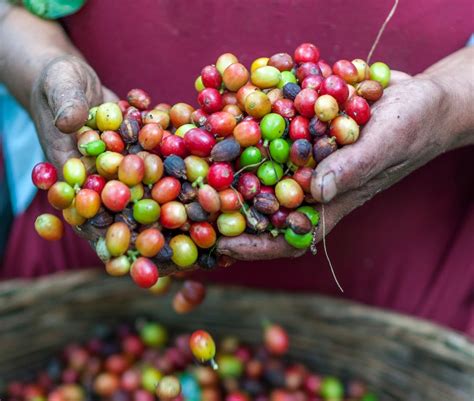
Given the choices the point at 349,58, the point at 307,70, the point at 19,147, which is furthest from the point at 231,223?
the point at 19,147

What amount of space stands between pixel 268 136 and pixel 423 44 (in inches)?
26.0

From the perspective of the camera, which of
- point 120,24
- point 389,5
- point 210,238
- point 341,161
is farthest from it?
point 120,24

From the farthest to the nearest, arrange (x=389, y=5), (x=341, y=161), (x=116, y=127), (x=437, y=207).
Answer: (x=437, y=207) → (x=389, y=5) → (x=116, y=127) → (x=341, y=161)

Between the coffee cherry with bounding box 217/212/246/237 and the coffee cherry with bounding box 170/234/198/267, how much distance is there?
0.08m

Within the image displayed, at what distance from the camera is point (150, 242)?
4.62 feet

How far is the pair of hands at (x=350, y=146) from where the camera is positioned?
1.36 meters

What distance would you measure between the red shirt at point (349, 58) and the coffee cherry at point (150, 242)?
2.46 feet

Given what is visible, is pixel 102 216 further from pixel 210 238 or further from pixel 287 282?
pixel 287 282

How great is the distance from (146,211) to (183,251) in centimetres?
13

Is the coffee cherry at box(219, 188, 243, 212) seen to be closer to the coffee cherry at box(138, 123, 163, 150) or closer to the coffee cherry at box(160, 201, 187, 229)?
the coffee cherry at box(160, 201, 187, 229)

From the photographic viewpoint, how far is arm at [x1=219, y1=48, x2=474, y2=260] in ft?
4.46

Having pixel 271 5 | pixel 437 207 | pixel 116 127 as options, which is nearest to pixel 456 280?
pixel 437 207

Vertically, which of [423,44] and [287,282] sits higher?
[423,44]

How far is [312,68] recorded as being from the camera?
1.59m
